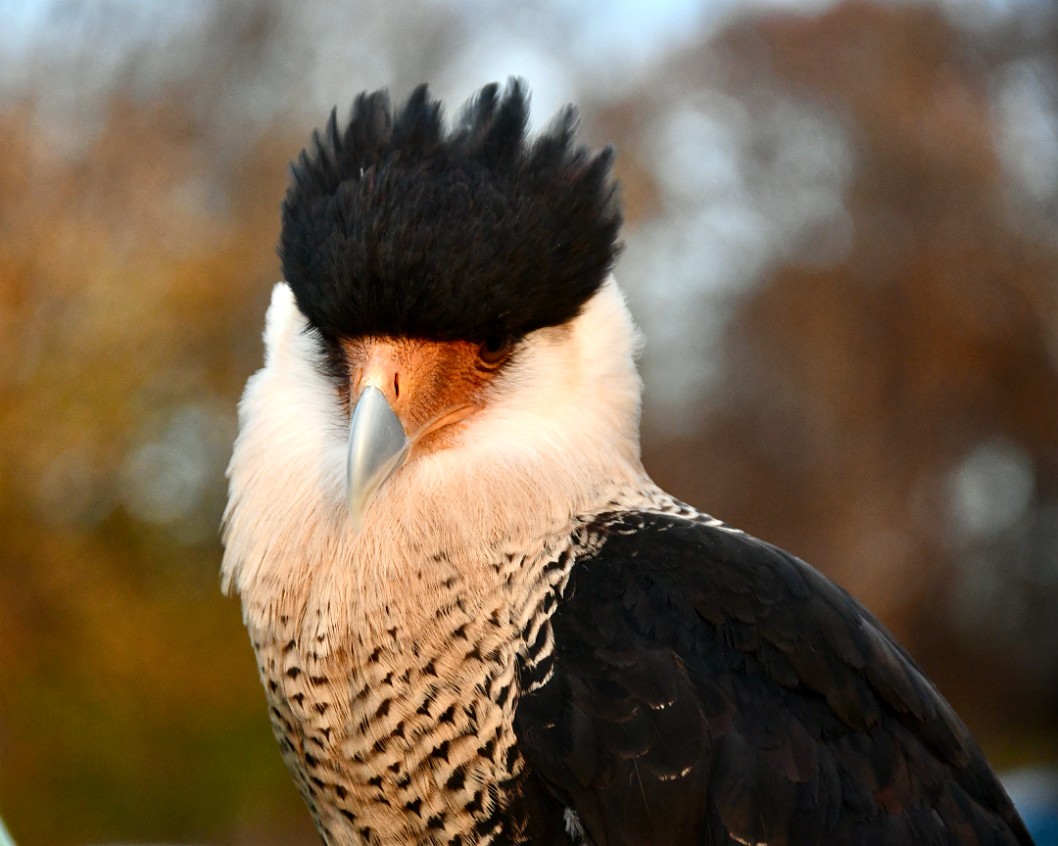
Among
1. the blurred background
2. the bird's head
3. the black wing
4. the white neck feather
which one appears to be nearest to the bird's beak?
the bird's head

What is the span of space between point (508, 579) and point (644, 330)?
9.73m

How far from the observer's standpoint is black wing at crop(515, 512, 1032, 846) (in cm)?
228

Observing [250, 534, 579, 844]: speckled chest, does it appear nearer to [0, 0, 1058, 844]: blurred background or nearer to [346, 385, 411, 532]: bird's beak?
[346, 385, 411, 532]: bird's beak

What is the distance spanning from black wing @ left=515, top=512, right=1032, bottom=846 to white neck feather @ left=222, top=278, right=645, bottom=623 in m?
0.17

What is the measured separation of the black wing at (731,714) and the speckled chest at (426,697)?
0.06 meters

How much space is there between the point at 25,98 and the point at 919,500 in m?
14.9

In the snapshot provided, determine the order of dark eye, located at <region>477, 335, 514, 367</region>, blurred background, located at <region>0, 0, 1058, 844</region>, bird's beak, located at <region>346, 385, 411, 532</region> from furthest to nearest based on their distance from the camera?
blurred background, located at <region>0, 0, 1058, 844</region>, dark eye, located at <region>477, 335, 514, 367</region>, bird's beak, located at <region>346, 385, 411, 532</region>

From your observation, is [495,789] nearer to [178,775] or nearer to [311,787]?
[311,787]

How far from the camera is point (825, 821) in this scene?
2361 mm

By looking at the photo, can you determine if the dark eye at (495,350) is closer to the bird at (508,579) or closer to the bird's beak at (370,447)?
the bird at (508,579)

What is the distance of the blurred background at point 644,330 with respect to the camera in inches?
498

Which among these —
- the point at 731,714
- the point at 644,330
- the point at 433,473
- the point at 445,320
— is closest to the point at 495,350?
the point at 445,320

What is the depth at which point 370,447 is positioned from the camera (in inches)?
90.0

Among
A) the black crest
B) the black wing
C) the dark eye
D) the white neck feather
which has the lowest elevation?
the black wing
